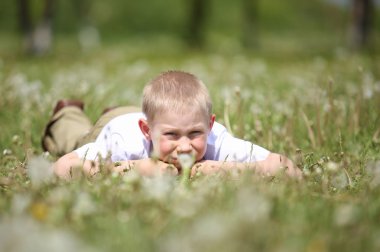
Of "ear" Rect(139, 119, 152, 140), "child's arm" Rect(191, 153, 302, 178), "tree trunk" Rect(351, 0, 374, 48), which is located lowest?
"tree trunk" Rect(351, 0, 374, 48)

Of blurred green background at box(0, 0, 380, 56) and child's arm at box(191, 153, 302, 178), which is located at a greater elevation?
child's arm at box(191, 153, 302, 178)

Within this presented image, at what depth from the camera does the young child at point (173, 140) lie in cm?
402

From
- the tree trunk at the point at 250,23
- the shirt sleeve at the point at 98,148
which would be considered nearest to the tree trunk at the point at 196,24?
the tree trunk at the point at 250,23

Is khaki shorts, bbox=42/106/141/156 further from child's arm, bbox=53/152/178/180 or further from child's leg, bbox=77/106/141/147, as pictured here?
child's arm, bbox=53/152/178/180

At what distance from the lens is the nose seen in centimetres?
399

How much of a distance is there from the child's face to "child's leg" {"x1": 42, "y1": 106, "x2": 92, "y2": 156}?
1.84 metres

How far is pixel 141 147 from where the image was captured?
456cm

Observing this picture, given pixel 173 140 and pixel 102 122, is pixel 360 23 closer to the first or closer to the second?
pixel 102 122

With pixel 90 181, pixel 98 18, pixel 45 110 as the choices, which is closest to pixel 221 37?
pixel 98 18

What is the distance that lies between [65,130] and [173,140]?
2097 mm

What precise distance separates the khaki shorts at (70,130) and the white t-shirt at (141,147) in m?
0.83

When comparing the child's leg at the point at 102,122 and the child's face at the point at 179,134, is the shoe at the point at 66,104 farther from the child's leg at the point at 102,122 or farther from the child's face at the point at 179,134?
the child's face at the point at 179,134

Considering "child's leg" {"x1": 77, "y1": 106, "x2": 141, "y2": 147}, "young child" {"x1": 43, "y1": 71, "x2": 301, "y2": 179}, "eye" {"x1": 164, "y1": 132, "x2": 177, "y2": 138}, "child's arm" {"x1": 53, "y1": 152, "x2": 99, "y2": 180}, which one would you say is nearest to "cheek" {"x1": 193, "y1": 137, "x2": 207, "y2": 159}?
"young child" {"x1": 43, "y1": 71, "x2": 301, "y2": 179}

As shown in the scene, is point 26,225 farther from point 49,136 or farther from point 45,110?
point 45,110
